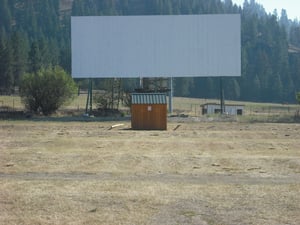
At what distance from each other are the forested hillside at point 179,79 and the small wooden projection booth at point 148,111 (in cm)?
6324

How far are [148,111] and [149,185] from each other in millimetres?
23331

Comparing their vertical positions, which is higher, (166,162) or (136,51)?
(136,51)

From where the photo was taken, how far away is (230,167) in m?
15.4

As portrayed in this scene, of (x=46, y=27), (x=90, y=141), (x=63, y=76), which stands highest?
(x=46, y=27)

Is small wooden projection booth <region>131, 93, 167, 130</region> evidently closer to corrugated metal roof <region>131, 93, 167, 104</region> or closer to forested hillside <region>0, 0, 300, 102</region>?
corrugated metal roof <region>131, 93, 167, 104</region>

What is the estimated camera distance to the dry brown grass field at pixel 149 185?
352 inches

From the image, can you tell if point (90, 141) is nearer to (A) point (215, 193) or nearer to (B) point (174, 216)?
(A) point (215, 193)

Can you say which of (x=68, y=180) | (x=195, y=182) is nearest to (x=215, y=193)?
(x=195, y=182)

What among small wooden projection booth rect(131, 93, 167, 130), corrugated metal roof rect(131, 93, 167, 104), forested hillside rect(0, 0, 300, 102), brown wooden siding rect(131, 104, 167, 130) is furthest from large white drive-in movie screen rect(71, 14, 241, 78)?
forested hillside rect(0, 0, 300, 102)

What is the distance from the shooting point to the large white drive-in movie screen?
165 ft

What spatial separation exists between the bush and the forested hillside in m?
46.0

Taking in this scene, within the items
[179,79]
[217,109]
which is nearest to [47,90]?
[217,109]

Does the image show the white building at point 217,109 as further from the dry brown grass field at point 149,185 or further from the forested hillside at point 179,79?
the dry brown grass field at point 149,185

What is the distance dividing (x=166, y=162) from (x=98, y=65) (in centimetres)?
3493
